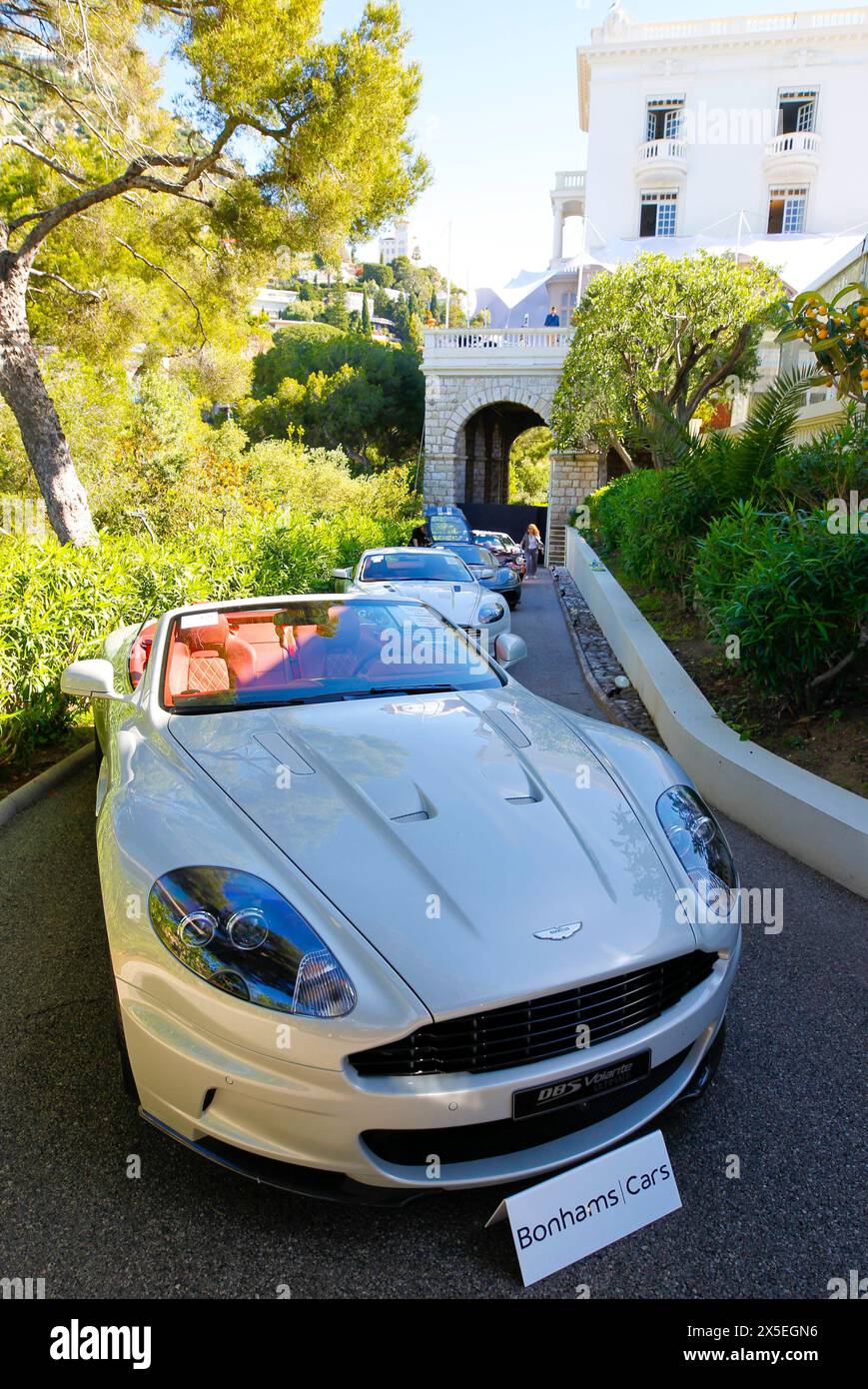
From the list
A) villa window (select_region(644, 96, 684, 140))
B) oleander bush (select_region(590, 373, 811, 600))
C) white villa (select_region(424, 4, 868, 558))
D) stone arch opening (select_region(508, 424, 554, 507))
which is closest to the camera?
oleander bush (select_region(590, 373, 811, 600))

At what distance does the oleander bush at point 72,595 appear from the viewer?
5.43m

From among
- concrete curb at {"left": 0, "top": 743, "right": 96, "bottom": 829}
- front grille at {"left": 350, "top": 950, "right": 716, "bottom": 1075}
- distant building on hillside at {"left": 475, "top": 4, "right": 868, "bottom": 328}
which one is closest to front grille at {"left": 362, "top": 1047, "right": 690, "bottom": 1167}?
front grille at {"left": 350, "top": 950, "right": 716, "bottom": 1075}

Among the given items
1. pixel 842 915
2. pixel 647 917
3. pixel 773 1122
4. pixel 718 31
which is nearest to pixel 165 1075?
pixel 647 917

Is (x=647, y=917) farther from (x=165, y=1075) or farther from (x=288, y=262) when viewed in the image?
(x=288, y=262)

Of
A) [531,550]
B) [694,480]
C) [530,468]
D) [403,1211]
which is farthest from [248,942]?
[530,468]

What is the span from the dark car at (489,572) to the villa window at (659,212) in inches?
1572

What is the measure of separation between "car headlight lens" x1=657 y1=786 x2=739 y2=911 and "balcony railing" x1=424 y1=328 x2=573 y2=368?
3465 centimetres

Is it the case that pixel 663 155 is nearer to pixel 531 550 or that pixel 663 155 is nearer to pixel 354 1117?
pixel 531 550

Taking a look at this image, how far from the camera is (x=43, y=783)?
17.1 ft

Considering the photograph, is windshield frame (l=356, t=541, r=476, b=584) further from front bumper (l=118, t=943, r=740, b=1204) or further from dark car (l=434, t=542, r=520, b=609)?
front bumper (l=118, t=943, r=740, b=1204)

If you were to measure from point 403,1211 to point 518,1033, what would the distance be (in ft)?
2.03

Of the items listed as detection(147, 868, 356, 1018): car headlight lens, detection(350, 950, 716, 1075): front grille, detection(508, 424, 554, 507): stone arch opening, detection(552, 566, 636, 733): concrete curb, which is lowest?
detection(552, 566, 636, 733): concrete curb

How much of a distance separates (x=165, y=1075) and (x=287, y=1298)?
0.56 metres

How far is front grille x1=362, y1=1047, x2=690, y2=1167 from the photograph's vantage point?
1.92 meters
